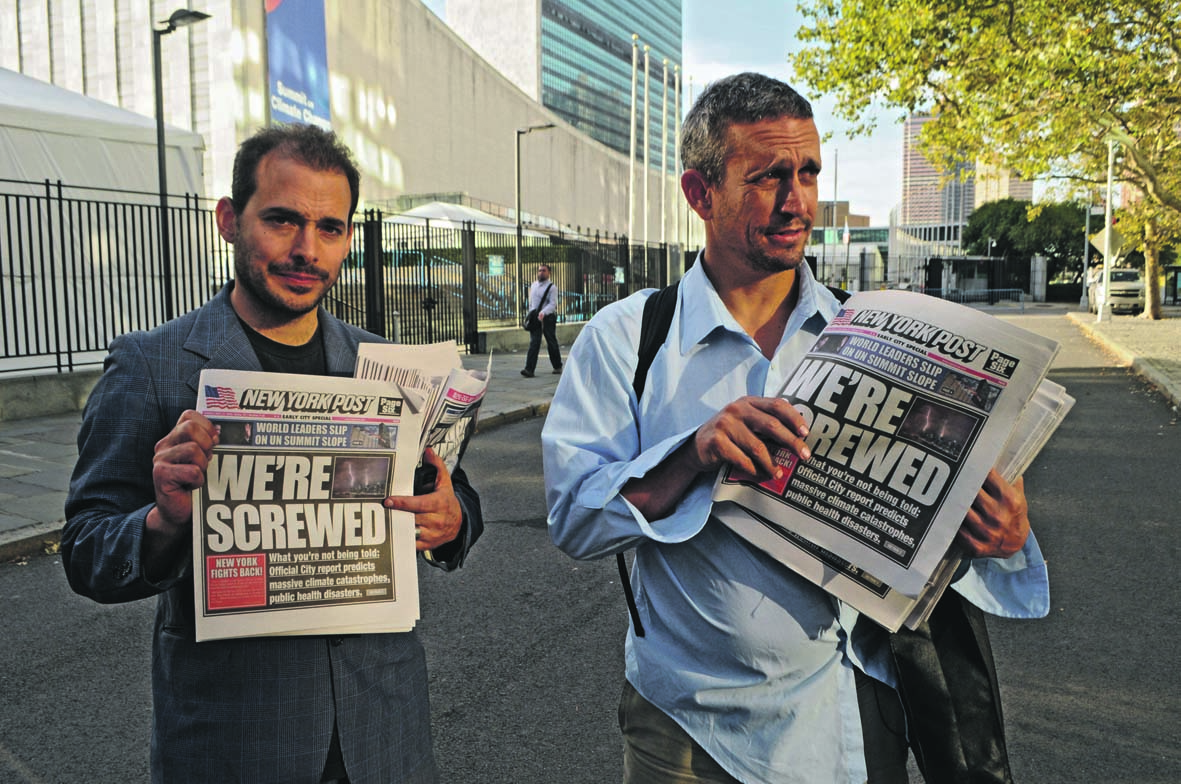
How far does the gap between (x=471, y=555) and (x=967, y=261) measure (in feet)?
193

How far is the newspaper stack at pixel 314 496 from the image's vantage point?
150 cm

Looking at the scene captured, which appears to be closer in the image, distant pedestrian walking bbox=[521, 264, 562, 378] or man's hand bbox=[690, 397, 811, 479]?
man's hand bbox=[690, 397, 811, 479]

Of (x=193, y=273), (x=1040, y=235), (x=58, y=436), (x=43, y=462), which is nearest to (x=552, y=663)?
(x=43, y=462)

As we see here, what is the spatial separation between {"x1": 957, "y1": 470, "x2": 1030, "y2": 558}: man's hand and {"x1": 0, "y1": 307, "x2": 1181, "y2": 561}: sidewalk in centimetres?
595

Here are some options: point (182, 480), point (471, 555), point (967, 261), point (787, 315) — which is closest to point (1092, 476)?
point (471, 555)

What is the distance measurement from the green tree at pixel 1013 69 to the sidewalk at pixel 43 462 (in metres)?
9.70

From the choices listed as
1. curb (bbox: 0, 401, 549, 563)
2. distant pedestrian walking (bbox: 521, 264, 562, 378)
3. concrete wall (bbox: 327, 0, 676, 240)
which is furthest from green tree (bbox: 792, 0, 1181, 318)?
concrete wall (bbox: 327, 0, 676, 240)

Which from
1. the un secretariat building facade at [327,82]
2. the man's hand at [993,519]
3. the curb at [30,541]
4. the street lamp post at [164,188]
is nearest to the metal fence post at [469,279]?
the un secretariat building facade at [327,82]

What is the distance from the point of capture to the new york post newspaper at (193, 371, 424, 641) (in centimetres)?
149

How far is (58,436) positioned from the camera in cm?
938

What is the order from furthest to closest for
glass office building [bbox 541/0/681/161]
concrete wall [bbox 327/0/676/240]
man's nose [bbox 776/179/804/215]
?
glass office building [bbox 541/0/681/161]
concrete wall [bbox 327/0/676/240]
man's nose [bbox 776/179/804/215]

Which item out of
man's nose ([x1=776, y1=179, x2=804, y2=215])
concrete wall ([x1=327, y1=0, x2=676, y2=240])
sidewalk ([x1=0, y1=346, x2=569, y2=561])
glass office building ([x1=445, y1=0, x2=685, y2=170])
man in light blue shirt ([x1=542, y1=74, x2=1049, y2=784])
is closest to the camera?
man in light blue shirt ([x1=542, y1=74, x2=1049, y2=784])

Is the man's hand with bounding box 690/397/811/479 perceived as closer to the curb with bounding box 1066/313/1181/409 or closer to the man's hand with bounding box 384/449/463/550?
the man's hand with bounding box 384/449/463/550

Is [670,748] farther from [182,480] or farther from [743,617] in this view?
[182,480]
